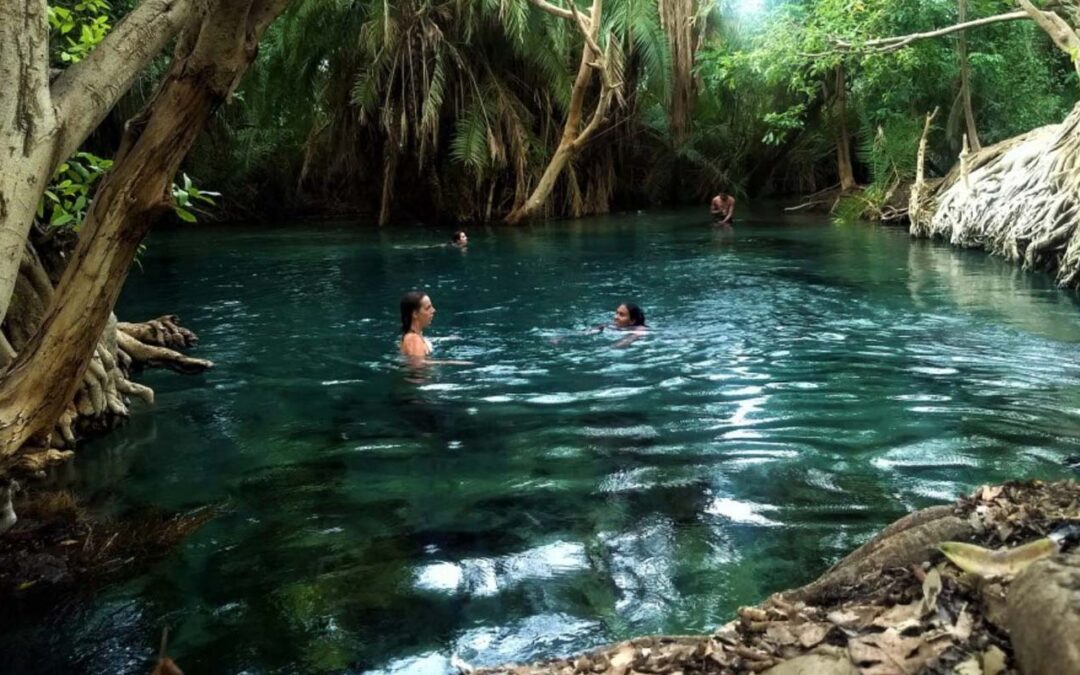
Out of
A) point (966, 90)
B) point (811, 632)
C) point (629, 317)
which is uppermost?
point (966, 90)

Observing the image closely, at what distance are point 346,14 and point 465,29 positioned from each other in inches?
124

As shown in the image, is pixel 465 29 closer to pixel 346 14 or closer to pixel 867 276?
pixel 346 14

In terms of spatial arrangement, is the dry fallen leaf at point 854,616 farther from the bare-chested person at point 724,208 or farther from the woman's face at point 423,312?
the bare-chested person at point 724,208

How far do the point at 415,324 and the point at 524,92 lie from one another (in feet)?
58.7

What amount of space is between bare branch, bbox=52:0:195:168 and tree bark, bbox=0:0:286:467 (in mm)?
158

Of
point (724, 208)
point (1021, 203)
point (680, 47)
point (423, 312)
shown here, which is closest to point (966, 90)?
point (724, 208)

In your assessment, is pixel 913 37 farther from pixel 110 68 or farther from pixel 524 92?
pixel 110 68

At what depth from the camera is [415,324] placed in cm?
986

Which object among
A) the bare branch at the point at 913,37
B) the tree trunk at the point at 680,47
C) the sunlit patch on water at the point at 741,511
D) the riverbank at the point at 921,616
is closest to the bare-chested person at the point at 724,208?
the tree trunk at the point at 680,47

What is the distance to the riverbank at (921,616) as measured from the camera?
7.61 ft

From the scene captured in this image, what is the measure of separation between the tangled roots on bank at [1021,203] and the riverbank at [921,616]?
11.2 meters

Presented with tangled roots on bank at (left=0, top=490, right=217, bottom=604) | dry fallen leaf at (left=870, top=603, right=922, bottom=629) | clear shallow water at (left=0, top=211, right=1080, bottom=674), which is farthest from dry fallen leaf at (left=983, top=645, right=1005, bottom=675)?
tangled roots on bank at (left=0, top=490, right=217, bottom=604)

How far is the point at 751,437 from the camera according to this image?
22.1 ft

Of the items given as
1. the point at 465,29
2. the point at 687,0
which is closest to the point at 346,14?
the point at 465,29
